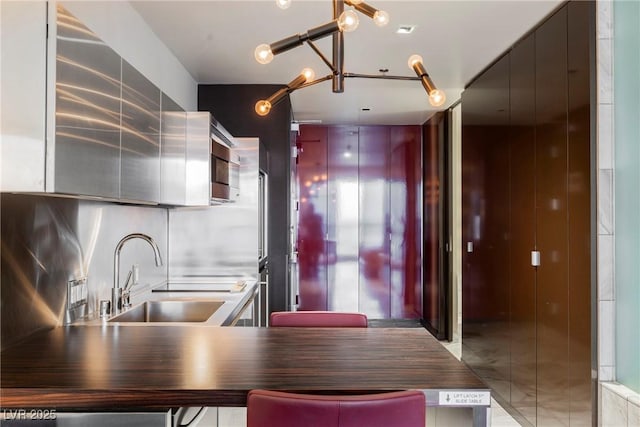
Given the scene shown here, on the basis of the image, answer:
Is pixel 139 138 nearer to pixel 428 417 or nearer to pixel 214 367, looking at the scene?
pixel 214 367

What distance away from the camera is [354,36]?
3.11 metres

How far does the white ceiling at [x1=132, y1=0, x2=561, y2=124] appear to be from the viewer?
8.77 ft

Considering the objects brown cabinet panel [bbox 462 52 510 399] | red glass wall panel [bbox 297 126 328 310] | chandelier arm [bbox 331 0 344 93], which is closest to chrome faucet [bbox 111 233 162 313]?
chandelier arm [bbox 331 0 344 93]

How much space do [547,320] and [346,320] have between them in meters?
1.42

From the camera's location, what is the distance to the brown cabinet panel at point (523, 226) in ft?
9.70

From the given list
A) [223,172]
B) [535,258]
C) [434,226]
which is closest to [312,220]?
[434,226]

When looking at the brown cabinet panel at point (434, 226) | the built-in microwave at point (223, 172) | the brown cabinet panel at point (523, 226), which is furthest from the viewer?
the brown cabinet panel at point (434, 226)

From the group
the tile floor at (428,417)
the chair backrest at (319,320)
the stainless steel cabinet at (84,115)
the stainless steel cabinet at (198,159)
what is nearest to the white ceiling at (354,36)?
the stainless steel cabinet at (198,159)

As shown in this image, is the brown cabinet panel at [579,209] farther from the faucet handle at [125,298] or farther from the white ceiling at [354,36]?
the faucet handle at [125,298]

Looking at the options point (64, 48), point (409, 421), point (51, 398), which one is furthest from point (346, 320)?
point (64, 48)

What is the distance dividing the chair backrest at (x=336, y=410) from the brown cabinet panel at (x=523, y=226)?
218cm

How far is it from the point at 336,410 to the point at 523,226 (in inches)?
96.7

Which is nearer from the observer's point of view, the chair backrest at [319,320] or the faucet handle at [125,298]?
the chair backrest at [319,320]

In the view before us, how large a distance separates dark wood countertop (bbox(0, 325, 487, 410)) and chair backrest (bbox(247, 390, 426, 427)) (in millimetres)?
151
